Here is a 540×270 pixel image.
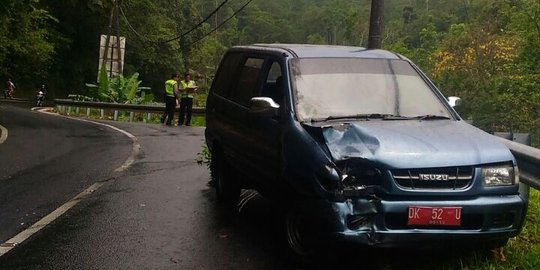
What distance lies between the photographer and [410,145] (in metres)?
4.36

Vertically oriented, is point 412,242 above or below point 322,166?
below

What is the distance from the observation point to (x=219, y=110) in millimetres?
7191

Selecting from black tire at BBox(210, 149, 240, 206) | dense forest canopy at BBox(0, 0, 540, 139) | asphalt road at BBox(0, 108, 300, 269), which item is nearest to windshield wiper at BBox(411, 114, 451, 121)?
asphalt road at BBox(0, 108, 300, 269)

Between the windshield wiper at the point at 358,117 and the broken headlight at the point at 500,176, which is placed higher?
the windshield wiper at the point at 358,117

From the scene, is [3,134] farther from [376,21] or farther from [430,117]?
[430,117]

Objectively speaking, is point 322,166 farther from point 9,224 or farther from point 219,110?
point 9,224

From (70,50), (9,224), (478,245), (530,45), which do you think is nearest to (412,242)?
(478,245)

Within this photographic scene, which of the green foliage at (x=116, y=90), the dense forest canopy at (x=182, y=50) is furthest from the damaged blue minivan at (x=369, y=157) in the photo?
the green foliage at (x=116, y=90)

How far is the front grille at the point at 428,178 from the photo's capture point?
4.18m

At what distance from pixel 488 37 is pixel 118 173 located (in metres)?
41.9

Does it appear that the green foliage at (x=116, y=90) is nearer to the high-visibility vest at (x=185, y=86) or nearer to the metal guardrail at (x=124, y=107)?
the metal guardrail at (x=124, y=107)

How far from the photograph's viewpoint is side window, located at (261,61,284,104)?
5.57 metres

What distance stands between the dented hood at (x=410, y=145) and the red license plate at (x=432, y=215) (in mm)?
318

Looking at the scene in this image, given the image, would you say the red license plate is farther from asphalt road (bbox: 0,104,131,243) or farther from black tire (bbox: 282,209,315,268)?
asphalt road (bbox: 0,104,131,243)
